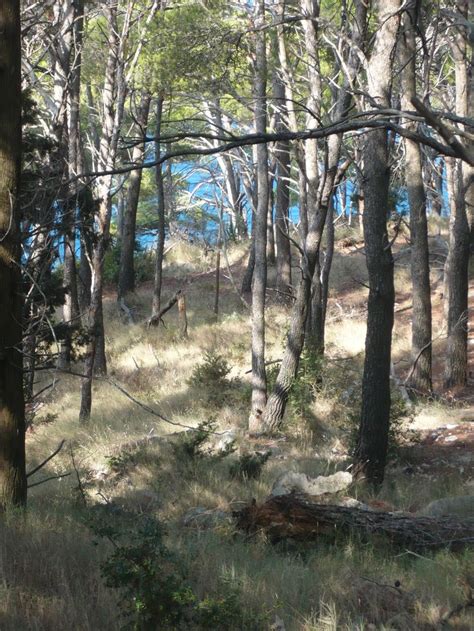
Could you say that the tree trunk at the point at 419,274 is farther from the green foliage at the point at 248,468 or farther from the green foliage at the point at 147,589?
the green foliage at the point at 147,589

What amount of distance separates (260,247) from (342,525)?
6.78 metres

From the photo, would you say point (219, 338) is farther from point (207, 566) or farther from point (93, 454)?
point (207, 566)

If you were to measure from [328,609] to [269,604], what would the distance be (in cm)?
34

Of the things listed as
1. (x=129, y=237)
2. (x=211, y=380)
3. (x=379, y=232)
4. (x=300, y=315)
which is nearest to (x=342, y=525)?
(x=379, y=232)

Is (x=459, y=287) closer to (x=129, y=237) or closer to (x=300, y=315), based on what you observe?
(x=300, y=315)

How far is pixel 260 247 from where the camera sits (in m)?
12.8

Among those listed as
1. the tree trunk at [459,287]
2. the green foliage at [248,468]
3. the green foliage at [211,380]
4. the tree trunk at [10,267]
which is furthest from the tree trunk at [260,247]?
the tree trunk at [10,267]

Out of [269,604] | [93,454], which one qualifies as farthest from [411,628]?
[93,454]

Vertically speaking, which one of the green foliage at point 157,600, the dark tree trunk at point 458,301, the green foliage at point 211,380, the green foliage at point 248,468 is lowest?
the green foliage at point 248,468

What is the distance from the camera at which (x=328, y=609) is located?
4434 millimetres

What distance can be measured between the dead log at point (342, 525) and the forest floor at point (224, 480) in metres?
0.12

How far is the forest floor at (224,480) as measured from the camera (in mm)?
4445

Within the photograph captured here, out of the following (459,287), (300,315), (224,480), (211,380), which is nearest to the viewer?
(224,480)

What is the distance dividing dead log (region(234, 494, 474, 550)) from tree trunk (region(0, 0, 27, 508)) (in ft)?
6.89
